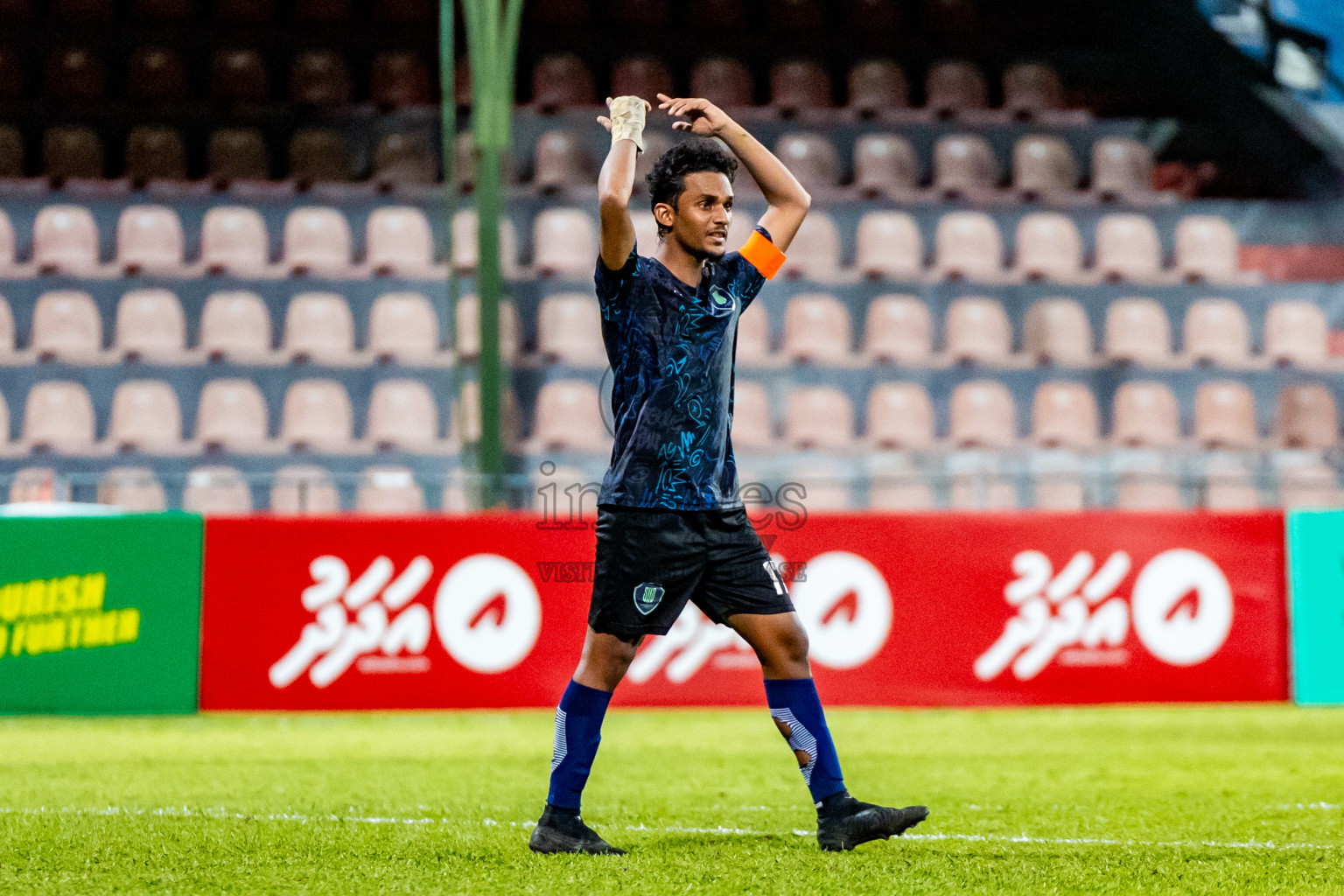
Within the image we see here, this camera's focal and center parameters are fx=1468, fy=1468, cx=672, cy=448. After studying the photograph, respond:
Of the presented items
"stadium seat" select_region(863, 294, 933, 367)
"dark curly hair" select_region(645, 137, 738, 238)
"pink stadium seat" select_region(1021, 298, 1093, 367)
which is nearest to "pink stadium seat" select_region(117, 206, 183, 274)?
"stadium seat" select_region(863, 294, 933, 367)

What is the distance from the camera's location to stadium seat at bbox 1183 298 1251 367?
A: 11852mm

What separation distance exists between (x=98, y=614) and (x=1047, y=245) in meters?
8.09

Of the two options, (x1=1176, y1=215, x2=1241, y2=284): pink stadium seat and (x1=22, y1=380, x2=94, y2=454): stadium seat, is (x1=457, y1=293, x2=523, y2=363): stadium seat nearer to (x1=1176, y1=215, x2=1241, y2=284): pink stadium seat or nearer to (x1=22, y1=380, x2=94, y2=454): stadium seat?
(x1=22, y1=380, x2=94, y2=454): stadium seat

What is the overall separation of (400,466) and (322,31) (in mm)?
5190

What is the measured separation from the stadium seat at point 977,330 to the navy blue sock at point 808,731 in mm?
8052

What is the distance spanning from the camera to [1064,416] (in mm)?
11266

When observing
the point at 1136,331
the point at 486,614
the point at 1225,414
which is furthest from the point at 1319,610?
the point at 486,614

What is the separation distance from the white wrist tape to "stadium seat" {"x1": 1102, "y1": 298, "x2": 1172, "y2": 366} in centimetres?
878

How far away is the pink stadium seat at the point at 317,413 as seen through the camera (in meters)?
11.0

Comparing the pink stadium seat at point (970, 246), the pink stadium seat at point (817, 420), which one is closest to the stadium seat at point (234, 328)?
the pink stadium seat at point (817, 420)

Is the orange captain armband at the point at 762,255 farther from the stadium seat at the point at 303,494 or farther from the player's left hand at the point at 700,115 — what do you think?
the stadium seat at the point at 303,494

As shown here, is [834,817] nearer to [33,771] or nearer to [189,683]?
[33,771]

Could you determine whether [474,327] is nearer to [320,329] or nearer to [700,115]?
[320,329]

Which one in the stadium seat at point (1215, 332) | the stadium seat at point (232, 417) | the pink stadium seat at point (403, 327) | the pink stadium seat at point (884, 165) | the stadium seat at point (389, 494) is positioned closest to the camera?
the stadium seat at point (389, 494)
